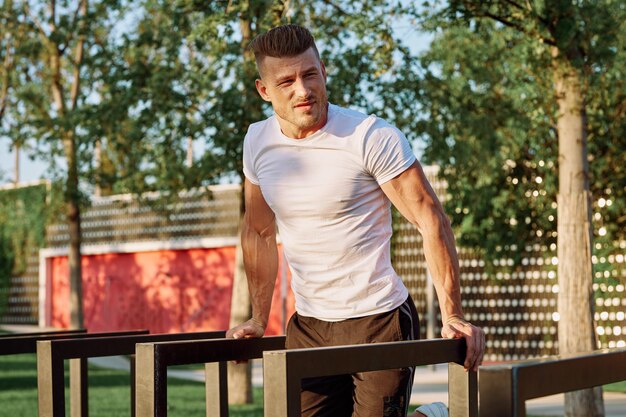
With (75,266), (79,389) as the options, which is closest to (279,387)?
(79,389)

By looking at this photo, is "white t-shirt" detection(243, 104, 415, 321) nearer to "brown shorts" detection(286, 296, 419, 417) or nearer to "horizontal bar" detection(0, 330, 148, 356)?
"brown shorts" detection(286, 296, 419, 417)

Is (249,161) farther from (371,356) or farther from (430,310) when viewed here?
Result: (430,310)

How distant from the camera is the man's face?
10.9ft

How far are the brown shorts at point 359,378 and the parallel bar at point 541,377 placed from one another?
2.14ft

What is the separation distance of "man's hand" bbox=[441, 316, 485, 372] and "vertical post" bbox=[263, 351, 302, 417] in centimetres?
64

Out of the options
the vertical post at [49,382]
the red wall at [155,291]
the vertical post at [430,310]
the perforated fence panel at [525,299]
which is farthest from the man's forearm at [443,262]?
the red wall at [155,291]

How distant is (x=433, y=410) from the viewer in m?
3.46

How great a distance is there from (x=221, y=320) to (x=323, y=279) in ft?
64.2

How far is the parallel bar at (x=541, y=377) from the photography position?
2.44 metres

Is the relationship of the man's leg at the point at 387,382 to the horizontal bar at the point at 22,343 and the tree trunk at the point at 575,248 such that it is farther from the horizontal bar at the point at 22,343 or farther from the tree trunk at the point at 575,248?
the tree trunk at the point at 575,248

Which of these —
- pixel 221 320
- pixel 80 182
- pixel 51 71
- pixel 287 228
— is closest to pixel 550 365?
pixel 287 228

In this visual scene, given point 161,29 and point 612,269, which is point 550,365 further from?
point 612,269

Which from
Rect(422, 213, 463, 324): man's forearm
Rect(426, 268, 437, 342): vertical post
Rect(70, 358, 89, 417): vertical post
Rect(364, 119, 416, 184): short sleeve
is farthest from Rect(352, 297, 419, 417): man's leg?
Rect(426, 268, 437, 342): vertical post

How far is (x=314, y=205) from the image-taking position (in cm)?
339
